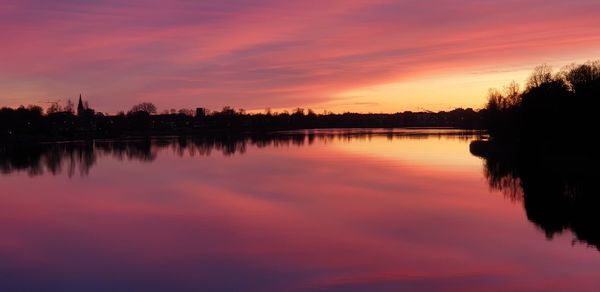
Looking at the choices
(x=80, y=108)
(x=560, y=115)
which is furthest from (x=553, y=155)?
(x=80, y=108)

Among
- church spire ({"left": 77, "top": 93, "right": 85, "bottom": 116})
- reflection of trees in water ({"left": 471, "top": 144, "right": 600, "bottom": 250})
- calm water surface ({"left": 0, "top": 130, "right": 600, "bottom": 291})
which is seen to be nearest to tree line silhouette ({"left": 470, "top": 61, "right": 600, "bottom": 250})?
reflection of trees in water ({"left": 471, "top": 144, "right": 600, "bottom": 250})

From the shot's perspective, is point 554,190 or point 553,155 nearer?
point 554,190

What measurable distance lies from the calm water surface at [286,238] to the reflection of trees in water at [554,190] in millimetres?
379

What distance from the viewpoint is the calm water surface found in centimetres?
1454

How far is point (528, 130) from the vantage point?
4956cm

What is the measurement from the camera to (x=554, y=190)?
3006 centimetres

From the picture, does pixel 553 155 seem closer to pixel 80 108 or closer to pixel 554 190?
pixel 554 190

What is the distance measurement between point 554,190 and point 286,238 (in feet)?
58.0

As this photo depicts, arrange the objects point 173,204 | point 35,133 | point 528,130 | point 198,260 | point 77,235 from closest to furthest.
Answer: point 198,260, point 77,235, point 173,204, point 528,130, point 35,133

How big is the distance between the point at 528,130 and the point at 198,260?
40575 mm

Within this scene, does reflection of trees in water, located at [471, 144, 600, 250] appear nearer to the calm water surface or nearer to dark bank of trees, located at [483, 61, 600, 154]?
the calm water surface

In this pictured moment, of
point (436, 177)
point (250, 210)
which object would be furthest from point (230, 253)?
point (436, 177)

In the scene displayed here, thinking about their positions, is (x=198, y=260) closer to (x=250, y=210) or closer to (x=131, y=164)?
(x=250, y=210)

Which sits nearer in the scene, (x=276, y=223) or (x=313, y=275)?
(x=313, y=275)
